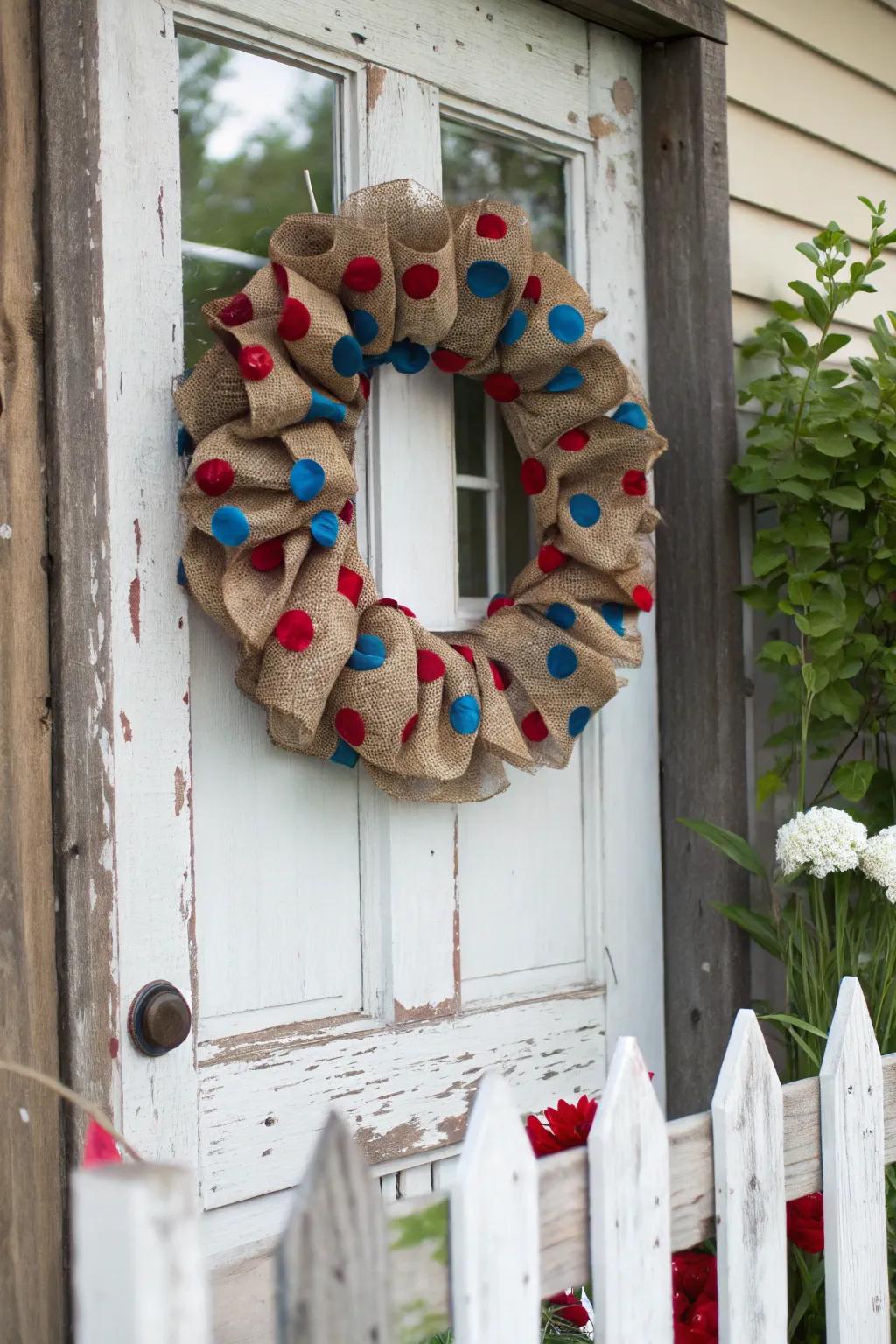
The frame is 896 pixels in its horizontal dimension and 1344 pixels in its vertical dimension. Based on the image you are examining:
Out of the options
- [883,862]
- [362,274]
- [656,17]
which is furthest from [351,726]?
Result: [656,17]

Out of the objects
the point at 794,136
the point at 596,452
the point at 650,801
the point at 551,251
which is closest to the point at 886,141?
the point at 794,136

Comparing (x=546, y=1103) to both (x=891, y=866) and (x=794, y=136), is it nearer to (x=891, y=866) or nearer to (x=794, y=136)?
(x=891, y=866)

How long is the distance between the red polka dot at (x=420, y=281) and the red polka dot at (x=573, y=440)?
0.97 feet

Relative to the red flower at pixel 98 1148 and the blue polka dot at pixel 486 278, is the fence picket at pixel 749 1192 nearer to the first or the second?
the red flower at pixel 98 1148

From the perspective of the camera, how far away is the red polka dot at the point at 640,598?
1.78 metres

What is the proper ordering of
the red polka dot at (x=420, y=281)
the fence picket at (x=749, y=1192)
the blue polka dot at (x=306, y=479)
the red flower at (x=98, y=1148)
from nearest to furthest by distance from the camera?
the red flower at (x=98, y=1148) < the fence picket at (x=749, y=1192) < the blue polka dot at (x=306, y=479) < the red polka dot at (x=420, y=281)

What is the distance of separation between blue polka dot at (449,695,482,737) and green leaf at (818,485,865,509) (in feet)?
2.25

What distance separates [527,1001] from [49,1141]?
2.46 feet

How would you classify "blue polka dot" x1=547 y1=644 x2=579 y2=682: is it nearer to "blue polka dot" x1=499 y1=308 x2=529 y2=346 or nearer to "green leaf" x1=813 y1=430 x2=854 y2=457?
"blue polka dot" x1=499 y1=308 x2=529 y2=346

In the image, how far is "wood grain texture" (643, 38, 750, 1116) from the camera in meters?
2.04

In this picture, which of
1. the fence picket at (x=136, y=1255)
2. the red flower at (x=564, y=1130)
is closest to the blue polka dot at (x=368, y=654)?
the red flower at (x=564, y=1130)

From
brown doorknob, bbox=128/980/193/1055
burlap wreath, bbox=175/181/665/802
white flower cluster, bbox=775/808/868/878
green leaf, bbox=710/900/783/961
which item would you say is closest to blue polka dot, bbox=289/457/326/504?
burlap wreath, bbox=175/181/665/802

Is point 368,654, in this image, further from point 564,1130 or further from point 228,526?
point 564,1130

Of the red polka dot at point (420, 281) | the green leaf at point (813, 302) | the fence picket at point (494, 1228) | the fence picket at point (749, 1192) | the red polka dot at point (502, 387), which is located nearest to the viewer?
the fence picket at point (494, 1228)
